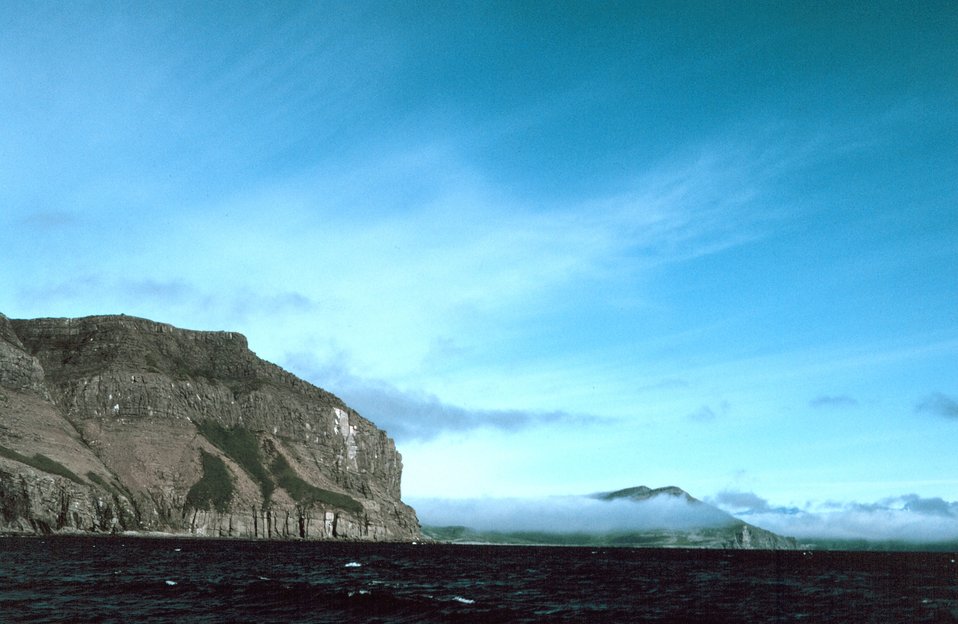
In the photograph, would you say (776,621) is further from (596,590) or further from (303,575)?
(303,575)

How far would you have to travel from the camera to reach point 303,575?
306 feet

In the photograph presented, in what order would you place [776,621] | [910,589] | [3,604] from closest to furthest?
1. [3,604]
2. [776,621]
3. [910,589]

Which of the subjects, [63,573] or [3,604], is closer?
[3,604]

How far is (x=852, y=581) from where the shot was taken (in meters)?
115

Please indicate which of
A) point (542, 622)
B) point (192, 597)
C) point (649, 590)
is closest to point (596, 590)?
point (649, 590)

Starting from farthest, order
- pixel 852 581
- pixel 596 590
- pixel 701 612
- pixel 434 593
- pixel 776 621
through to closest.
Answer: pixel 852 581 < pixel 596 590 < pixel 434 593 < pixel 701 612 < pixel 776 621

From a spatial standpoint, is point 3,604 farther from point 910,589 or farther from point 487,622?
point 910,589

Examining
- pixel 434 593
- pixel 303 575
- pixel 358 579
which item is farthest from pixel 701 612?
pixel 303 575

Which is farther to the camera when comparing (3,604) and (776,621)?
(776,621)

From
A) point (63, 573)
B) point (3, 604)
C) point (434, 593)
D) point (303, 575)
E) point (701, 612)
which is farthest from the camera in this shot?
point (303, 575)

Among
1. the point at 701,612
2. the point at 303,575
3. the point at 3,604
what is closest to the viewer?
the point at 3,604

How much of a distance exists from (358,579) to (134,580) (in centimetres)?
2314

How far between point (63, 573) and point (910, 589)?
96239 mm

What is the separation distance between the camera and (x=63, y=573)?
3209 inches
